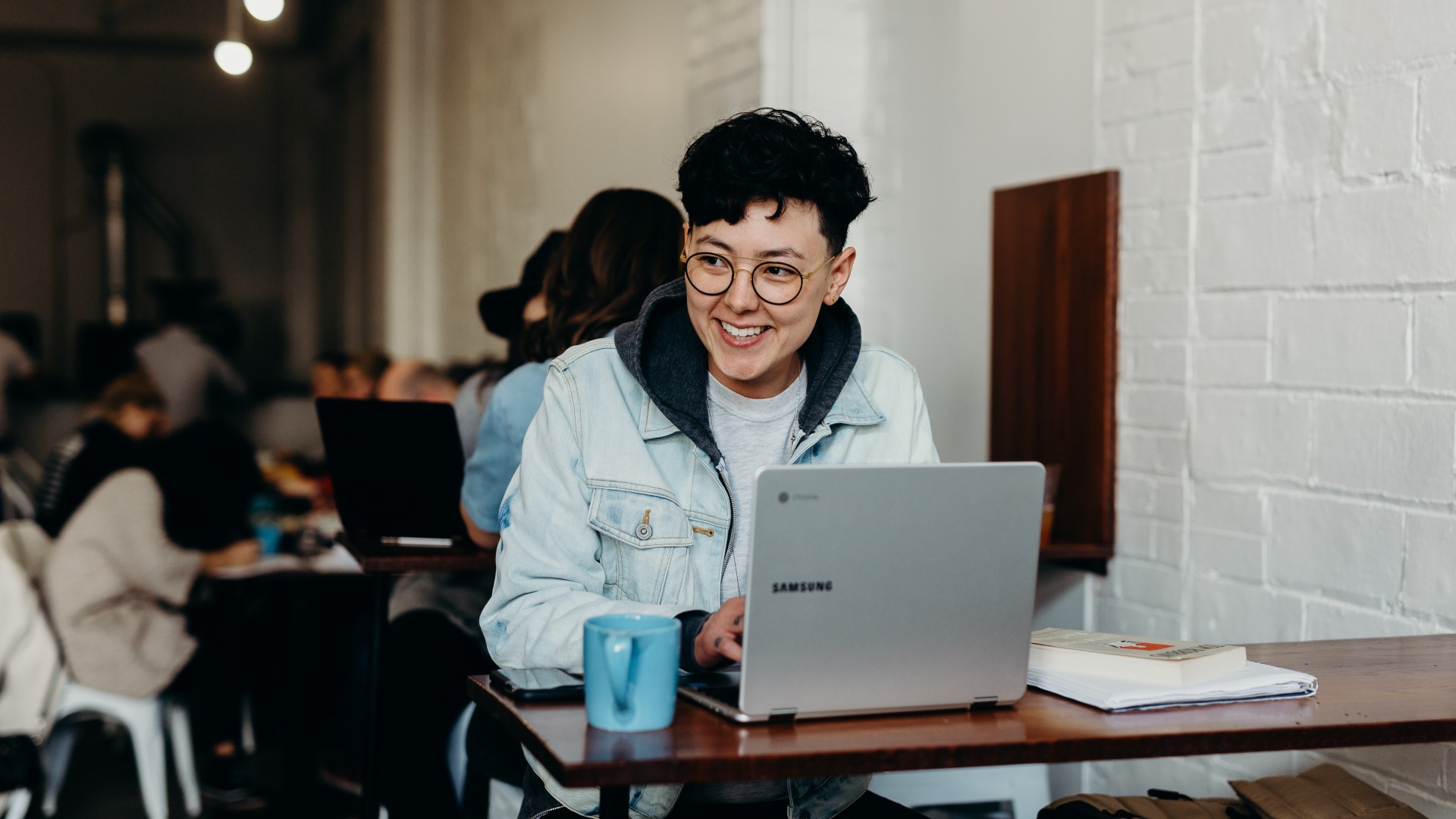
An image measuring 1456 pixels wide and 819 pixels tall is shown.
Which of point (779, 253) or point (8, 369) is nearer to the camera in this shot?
point (779, 253)

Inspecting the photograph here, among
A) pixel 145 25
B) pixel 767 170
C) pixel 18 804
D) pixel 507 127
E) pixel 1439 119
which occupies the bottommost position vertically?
pixel 18 804

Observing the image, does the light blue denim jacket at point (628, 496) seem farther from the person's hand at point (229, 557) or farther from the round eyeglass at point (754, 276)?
the person's hand at point (229, 557)

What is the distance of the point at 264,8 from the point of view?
4777 mm

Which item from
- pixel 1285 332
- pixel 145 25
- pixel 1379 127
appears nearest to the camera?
pixel 1379 127

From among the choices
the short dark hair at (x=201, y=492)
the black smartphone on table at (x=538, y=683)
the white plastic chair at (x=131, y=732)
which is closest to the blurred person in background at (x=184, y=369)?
the short dark hair at (x=201, y=492)

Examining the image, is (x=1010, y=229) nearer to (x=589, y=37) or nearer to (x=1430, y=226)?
(x=1430, y=226)

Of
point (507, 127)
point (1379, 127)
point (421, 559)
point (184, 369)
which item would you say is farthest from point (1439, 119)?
point (184, 369)

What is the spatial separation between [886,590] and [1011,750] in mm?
173

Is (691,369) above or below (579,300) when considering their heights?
below

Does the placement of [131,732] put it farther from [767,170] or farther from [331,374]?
[767,170]

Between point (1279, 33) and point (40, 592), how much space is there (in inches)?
123

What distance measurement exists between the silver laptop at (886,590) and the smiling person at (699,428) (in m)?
0.31

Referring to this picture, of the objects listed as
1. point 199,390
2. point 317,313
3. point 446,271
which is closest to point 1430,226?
point 446,271

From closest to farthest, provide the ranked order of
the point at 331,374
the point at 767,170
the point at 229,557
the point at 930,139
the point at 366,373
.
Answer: the point at 767,170 < the point at 930,139 < the point at 229,557 < the point at 366,373 < the point at 331,374
